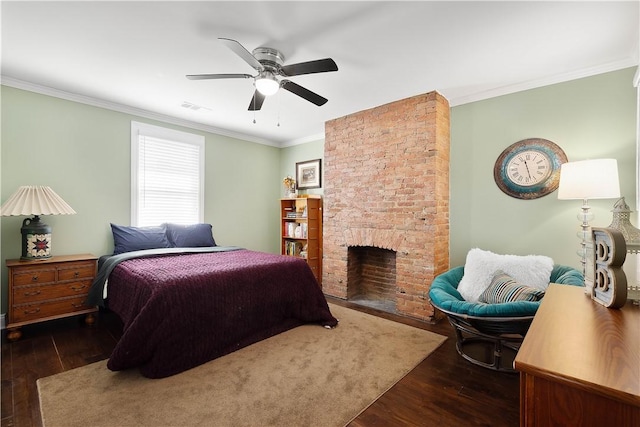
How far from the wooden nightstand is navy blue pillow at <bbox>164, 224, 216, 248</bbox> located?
97 cm

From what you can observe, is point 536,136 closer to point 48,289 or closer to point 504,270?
point 504,270

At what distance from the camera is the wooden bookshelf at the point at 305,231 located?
4715 mm

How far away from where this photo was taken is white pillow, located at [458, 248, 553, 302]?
2559 mm

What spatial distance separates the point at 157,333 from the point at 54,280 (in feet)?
5.43

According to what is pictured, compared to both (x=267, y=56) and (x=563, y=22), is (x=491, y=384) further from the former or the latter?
(x=267, y=56)

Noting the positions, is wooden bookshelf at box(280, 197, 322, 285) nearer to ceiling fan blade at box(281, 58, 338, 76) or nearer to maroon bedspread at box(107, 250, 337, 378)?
maroon bedspread at box(107, 250, 337, 378)

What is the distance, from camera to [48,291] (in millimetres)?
2863

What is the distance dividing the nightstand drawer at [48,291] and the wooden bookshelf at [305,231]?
8.88 feet

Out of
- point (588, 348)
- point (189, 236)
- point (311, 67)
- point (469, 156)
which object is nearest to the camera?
point (588, 348)

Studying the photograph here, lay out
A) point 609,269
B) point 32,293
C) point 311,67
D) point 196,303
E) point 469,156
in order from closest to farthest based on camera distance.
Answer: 1. point 609,269
2. point 311,67
3. point 196,303
4. point 32,293
5. point 469,156

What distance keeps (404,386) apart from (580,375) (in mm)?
1585

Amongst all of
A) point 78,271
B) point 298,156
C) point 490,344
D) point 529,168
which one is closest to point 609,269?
point 490,344

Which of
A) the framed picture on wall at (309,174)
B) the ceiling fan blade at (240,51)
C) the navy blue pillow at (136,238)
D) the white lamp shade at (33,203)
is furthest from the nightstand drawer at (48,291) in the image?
the framed picture on wall at (309,174)

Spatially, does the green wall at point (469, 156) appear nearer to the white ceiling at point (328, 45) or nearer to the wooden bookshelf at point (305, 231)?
the white ceiling at point (328, 45)
